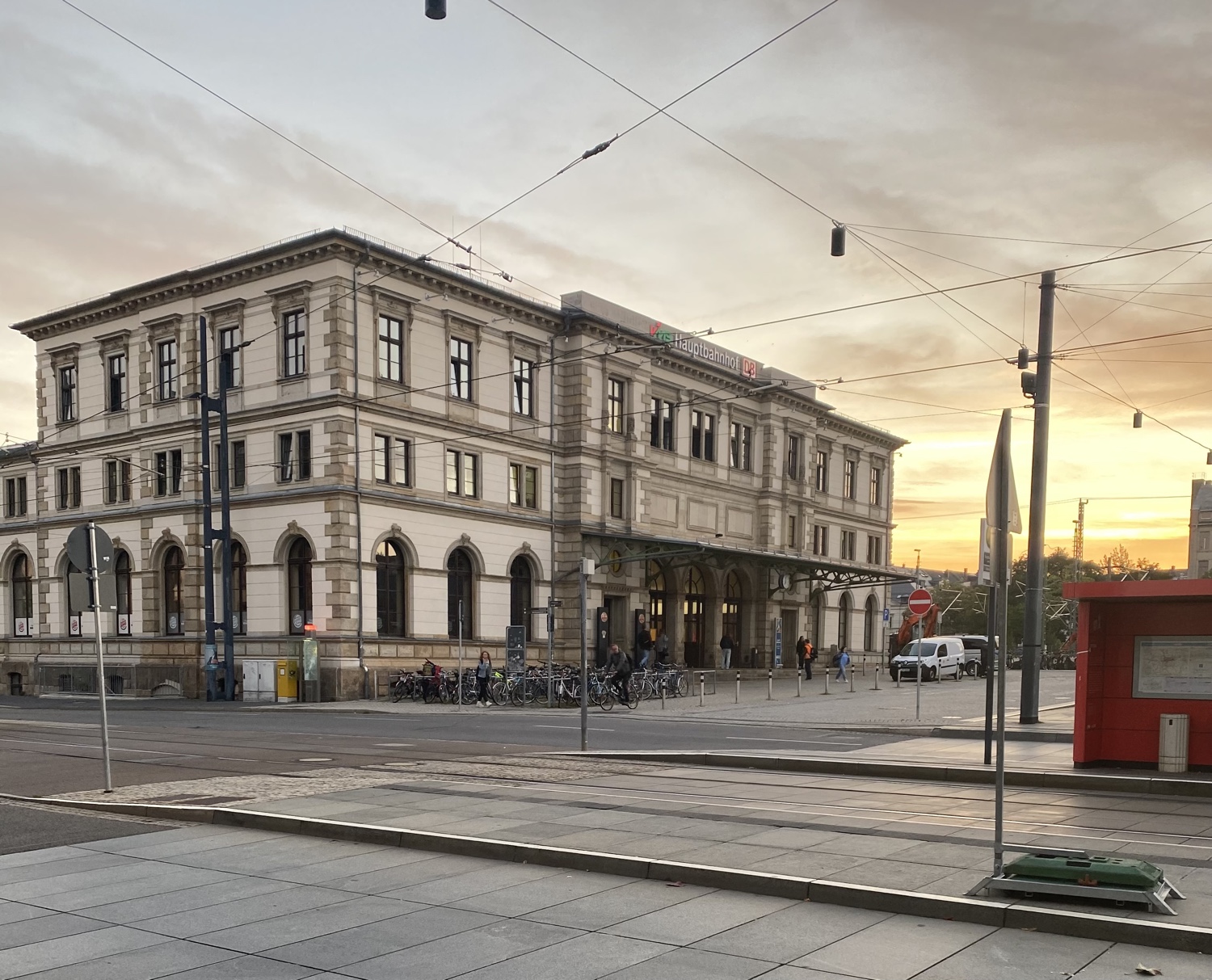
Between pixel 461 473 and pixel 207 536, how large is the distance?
29.7 feet

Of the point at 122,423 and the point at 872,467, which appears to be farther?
the point at 872,467

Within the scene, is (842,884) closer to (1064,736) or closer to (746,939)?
(746,939)

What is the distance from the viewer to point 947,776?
44.7 ft

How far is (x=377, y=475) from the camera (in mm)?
37938

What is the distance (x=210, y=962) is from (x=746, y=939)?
10.0 ft

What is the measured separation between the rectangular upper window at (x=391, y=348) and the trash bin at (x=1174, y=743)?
29.4 metres

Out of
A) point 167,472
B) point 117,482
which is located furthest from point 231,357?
point 117,482

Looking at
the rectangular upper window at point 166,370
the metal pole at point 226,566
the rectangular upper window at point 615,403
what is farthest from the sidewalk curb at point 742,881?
the rectangular upper window at point 615,403

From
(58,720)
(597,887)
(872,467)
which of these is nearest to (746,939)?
(597,887)

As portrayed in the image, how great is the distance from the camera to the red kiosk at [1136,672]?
537 inches

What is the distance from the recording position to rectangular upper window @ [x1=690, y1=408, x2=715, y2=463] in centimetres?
5175

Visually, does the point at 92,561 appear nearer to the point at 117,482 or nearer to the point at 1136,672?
the point at 1136,672

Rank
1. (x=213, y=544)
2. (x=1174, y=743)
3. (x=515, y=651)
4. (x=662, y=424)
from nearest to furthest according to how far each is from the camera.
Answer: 1. (x=1174, y=743)
2. (x=515, y=651)
3. (x=213, y=544)
4. (x=662, y=424)

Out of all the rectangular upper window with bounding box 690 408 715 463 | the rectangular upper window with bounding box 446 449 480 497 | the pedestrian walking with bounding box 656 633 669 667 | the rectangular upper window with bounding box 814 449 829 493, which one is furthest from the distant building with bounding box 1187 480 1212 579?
the rectangular upper window with bounding box 446 449 480 497
